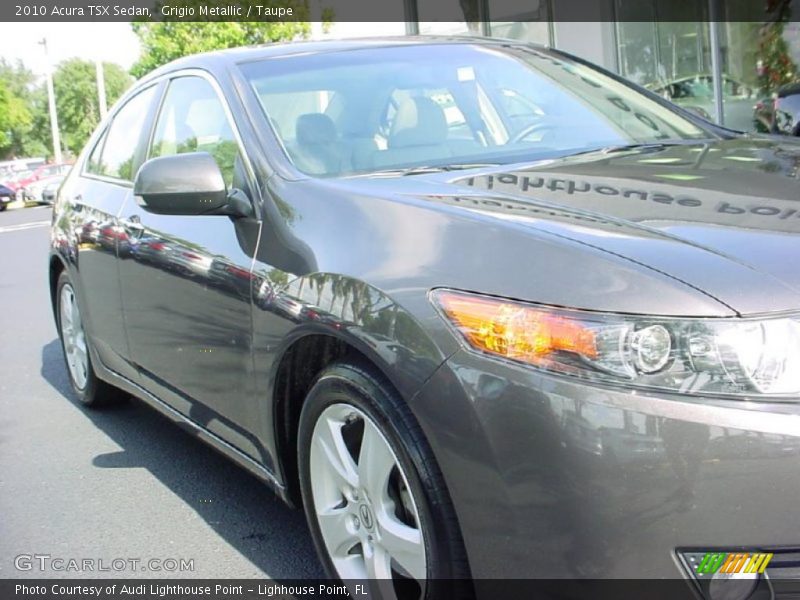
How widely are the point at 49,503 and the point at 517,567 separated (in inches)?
98.3

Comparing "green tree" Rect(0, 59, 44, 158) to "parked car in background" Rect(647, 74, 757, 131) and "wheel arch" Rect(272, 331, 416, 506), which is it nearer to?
"parked car in background" Rect(647, 74, 757, 131)

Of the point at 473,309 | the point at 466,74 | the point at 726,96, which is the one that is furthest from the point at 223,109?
the point at 726,96

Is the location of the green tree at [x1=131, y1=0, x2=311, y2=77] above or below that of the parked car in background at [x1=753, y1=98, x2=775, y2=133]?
above

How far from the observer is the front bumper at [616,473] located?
180 cm

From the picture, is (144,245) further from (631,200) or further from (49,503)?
(631,200)

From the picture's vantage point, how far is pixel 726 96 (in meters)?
13.8

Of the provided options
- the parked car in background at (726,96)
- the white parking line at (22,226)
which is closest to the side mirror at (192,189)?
the parked car in background at (726,96)

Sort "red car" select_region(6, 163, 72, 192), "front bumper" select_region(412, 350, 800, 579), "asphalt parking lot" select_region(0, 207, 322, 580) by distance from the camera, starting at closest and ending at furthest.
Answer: "front bumper" select_region(412, 350, 800, 579) < "asphalt parking lot" select_region(0, 207, 322, 580) < "red car" select_region(6, 163, 72, 192)

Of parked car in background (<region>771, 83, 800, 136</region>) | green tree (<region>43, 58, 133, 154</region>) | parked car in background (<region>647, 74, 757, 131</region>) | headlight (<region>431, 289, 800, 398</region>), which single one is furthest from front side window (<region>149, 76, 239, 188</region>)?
green tree (<region>43, 58, 133, 154</region>)

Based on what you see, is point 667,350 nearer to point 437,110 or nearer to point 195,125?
point 437,110

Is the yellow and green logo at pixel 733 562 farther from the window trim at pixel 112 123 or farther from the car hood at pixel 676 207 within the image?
the window trim at pixel 112 123

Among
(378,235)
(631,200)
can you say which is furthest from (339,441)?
(631,200)

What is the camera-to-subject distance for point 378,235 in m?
2.46

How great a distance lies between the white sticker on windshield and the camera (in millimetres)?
3615
